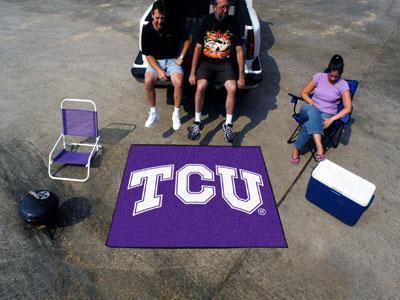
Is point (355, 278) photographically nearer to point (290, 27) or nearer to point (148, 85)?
point (148, 85)

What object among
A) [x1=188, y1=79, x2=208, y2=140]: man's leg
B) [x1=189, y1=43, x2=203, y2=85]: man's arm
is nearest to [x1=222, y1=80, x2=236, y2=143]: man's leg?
[x1=188, y1=79, x2=208, y2=140]: man's leg

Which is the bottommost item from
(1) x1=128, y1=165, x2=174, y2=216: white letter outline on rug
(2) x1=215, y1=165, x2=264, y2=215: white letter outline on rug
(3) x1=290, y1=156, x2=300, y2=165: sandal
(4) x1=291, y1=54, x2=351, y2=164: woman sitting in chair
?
(1) x1=128, y1=165, x2=174, y2=216: white letter outline on rug

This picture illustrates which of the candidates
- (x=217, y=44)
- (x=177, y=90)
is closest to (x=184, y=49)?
(x=217, y=44)

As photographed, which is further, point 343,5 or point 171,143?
point 343,5

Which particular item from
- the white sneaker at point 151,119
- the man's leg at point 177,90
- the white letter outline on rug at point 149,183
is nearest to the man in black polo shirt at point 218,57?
the man's leg at point 177,90

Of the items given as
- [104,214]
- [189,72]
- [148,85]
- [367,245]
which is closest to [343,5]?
[189,72]

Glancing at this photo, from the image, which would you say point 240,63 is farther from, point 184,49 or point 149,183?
point 149,183

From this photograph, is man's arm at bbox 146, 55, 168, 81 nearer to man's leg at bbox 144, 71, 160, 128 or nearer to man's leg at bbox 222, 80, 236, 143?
man's leg at bbox 144, 71, 160, 128

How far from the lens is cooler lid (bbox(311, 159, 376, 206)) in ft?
11.7

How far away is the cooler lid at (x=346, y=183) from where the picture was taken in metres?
3.55

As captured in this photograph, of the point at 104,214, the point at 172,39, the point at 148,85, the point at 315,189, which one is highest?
the point at 172,39

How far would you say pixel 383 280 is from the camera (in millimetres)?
3188

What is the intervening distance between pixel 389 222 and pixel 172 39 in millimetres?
3904

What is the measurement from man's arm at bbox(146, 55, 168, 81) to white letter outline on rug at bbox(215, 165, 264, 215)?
1.59 metres
